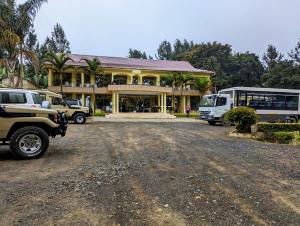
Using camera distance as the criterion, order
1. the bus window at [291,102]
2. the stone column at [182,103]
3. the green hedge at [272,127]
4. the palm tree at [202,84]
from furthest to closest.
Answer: the stone column at [182,103] < the palm tree at [202,84] < the bus window at [291,102] < the green hedge at [272,127]

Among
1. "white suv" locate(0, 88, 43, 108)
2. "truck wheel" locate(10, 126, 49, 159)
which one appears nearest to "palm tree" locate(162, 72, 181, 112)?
"white suv" locate(0, 88, 43, 108)

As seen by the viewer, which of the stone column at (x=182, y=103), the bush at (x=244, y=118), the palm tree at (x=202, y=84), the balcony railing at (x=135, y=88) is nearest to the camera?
the bush at (x=244, y=118)

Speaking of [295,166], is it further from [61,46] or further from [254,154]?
[61,46]

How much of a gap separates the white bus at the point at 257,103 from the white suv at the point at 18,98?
16.6 m

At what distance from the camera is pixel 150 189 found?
570 centimetres

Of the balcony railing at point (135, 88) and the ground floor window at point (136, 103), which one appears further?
the ground floor window at point (136, 103)

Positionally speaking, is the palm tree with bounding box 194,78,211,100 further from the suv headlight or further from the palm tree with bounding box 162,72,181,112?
the suv headlight

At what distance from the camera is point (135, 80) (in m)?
44.0

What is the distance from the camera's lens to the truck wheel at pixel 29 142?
8461 mm

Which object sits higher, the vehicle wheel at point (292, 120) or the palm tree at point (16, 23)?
the palm tree at point (16, 23)

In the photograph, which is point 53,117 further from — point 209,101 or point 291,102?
point 291,102

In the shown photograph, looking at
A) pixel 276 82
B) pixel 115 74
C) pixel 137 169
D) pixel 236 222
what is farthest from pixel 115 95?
pixel 236 222

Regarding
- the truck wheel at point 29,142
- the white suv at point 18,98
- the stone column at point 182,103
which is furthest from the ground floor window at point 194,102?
the truck wheel at point 29,142

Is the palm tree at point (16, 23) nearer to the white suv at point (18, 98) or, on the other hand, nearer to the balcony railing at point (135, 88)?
the white suv at point (18, 98)
